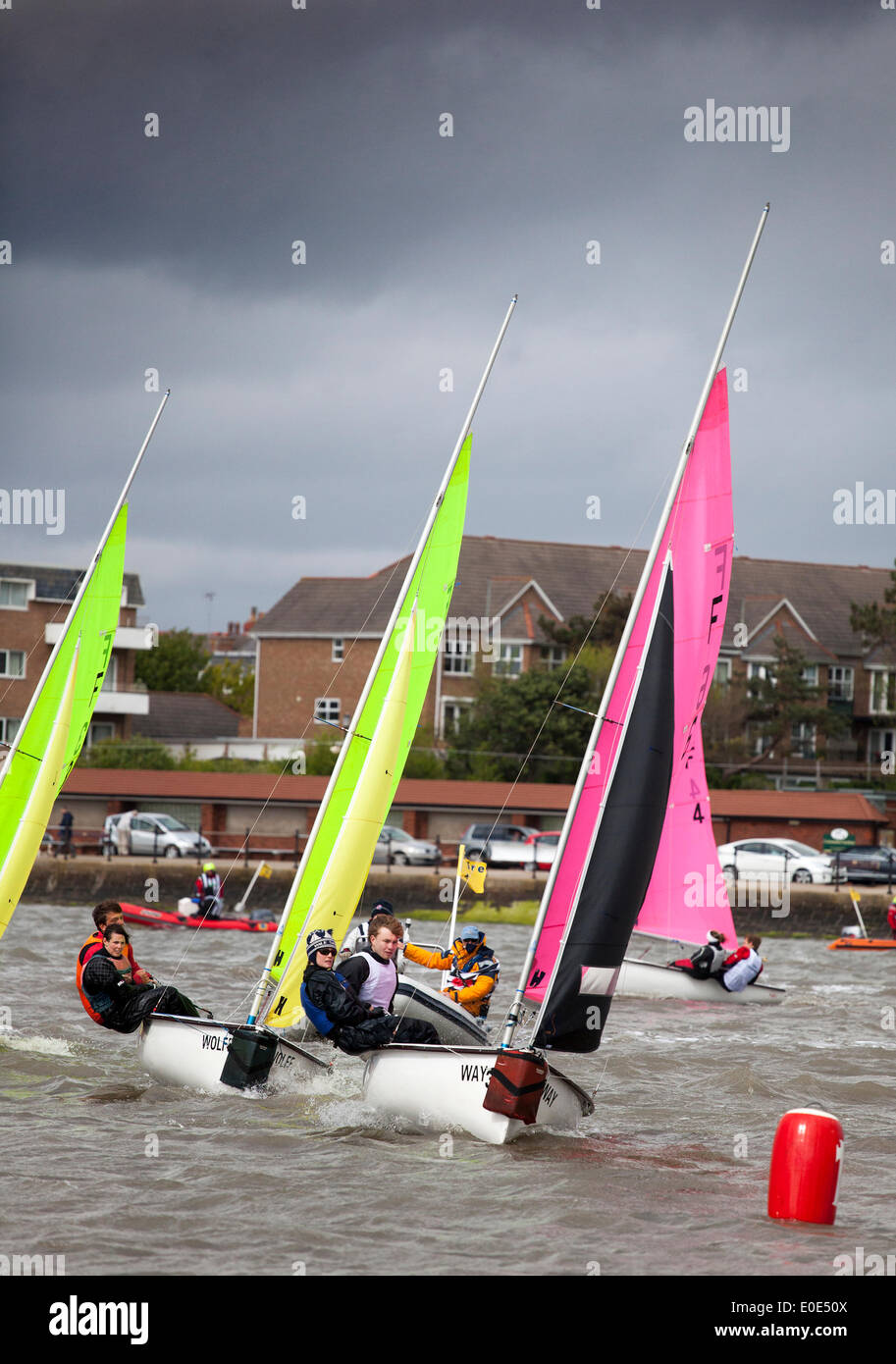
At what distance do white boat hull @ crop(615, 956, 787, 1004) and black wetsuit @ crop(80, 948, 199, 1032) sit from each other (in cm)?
1092

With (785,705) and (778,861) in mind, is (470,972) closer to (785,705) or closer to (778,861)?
(778,861)

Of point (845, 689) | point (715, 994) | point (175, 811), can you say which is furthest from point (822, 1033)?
point (845, 689)

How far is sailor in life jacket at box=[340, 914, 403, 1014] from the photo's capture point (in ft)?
37.5

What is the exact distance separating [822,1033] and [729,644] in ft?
148

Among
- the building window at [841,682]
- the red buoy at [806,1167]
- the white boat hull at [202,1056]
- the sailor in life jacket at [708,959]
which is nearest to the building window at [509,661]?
the building window at [841,682]

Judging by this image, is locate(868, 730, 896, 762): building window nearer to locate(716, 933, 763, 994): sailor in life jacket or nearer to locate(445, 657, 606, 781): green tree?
locate(445, 657, 606, 781): green tree

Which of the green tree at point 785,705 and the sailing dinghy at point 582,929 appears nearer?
the sailing dinghy at point 582,929

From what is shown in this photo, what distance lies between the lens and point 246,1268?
26.2 ft

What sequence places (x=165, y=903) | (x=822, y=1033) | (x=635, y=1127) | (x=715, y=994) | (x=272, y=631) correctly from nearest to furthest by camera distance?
1. (x=635, y=1127)
2. (x=822, y=1033)
3. (x=715, y=994)
4. (x=165, y=903)
5. (x=272, y=631)

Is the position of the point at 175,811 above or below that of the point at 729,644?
below

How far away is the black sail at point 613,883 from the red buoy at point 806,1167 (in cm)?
192

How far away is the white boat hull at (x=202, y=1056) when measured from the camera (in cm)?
1195

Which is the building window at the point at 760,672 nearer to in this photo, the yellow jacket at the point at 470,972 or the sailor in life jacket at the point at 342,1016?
the yellow jacket at the point at 470,972
